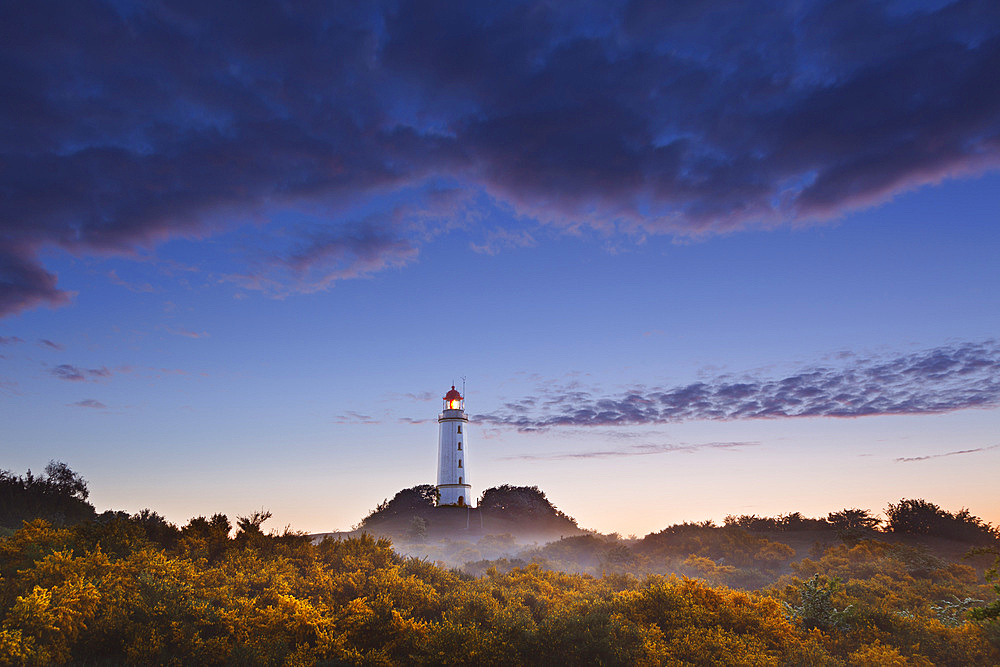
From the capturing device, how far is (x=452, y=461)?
181ft

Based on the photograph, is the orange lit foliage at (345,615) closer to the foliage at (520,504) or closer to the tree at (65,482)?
the tree at (65,482)

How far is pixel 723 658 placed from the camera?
9344 mm

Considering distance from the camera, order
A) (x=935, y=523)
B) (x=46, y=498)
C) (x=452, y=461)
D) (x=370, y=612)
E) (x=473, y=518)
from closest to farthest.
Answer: (x=370, y=612)
(x=46, y=498)
(x=935, y=523)
(x=473, y=518)
(x=452, y=461)

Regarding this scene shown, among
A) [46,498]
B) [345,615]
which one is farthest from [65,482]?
[345,615]

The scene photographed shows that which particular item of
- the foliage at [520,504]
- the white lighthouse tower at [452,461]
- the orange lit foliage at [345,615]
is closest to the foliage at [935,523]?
the orange lit foliage at [345,615]

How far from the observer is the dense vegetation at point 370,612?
784 cm

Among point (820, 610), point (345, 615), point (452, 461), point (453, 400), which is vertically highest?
point (453, 400)

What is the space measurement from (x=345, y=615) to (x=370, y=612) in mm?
467

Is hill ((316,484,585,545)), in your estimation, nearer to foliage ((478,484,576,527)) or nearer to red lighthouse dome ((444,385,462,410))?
foliage ((478,484,576,527))

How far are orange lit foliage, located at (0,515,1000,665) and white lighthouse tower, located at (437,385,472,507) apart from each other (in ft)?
137

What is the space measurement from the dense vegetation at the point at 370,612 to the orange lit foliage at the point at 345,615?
0.03m

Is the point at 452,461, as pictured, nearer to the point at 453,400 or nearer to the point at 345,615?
the point at 453,400

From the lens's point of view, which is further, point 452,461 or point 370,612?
point 452,461

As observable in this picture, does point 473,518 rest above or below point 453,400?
below
